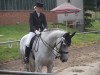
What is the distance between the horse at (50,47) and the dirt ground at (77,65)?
2.46 metres

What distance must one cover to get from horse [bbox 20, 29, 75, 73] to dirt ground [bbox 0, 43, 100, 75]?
2457mm

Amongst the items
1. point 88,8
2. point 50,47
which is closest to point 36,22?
point 50,47

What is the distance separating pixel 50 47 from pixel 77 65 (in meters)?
6.42

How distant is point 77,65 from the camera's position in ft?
53.2

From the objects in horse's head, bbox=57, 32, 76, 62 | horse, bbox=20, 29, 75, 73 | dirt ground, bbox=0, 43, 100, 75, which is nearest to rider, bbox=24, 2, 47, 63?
horse, bbox=20, 29, 75, 73

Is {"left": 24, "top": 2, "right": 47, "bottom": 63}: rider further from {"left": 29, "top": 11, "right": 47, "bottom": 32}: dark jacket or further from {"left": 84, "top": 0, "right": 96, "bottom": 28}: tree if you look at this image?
{"left": 84, "top": 0, "right": 96, "bottom": 28}: tree

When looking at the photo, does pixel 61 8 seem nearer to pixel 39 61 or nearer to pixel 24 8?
pixel 24 8

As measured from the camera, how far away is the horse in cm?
959

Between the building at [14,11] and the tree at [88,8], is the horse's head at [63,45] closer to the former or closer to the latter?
the building at [14,11]

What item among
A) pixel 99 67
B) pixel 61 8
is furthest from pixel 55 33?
pixel 61 8

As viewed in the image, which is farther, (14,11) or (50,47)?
(14,11)

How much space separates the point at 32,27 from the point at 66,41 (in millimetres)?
1481

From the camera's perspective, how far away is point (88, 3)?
4378 cm

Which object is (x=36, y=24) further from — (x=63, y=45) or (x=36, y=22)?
(x=63, y=45)
